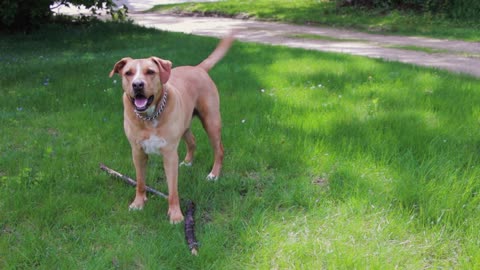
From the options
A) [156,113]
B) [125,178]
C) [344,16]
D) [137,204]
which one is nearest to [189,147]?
[125,178]

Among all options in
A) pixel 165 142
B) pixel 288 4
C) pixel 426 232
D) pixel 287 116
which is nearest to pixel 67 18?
pixel 288 4

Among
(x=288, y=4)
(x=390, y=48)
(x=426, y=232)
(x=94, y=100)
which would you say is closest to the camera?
(x=426, y=232)

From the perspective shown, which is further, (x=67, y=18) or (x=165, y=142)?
(x=67, y=18)

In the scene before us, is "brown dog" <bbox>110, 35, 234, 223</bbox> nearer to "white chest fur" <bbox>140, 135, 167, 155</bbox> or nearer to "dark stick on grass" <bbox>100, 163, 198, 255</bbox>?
"white chest fur" <bbox>140, 135, 167, 155</bbox>

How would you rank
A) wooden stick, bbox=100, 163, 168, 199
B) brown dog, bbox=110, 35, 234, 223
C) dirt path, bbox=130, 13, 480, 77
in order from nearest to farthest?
brown dog, bbox=110, 35, 234, 223
wooden stick, bbox=100, 163, 168, 199
dirt path, bbox=130, 13, 480, 77

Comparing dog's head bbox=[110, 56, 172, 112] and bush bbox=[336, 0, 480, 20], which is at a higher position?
bush bbox=[336, 0, 480, 20]

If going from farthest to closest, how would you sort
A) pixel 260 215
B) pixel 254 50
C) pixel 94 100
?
pixel 254 50 < pixel 94 100 < pixel 260 215

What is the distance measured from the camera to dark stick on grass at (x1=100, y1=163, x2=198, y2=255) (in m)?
3.13

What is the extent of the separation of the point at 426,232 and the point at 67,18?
14637 mm

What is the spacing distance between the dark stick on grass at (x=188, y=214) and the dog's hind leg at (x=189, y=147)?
0.67 m

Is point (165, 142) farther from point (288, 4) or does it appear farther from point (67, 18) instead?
point (288, 4)

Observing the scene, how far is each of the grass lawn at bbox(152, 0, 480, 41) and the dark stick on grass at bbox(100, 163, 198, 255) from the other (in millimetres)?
10724

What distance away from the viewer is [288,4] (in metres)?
20.5

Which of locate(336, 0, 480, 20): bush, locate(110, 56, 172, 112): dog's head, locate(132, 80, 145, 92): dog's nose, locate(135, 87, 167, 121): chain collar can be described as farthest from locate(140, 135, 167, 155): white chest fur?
locate(336, 0, 480, 20): bush
